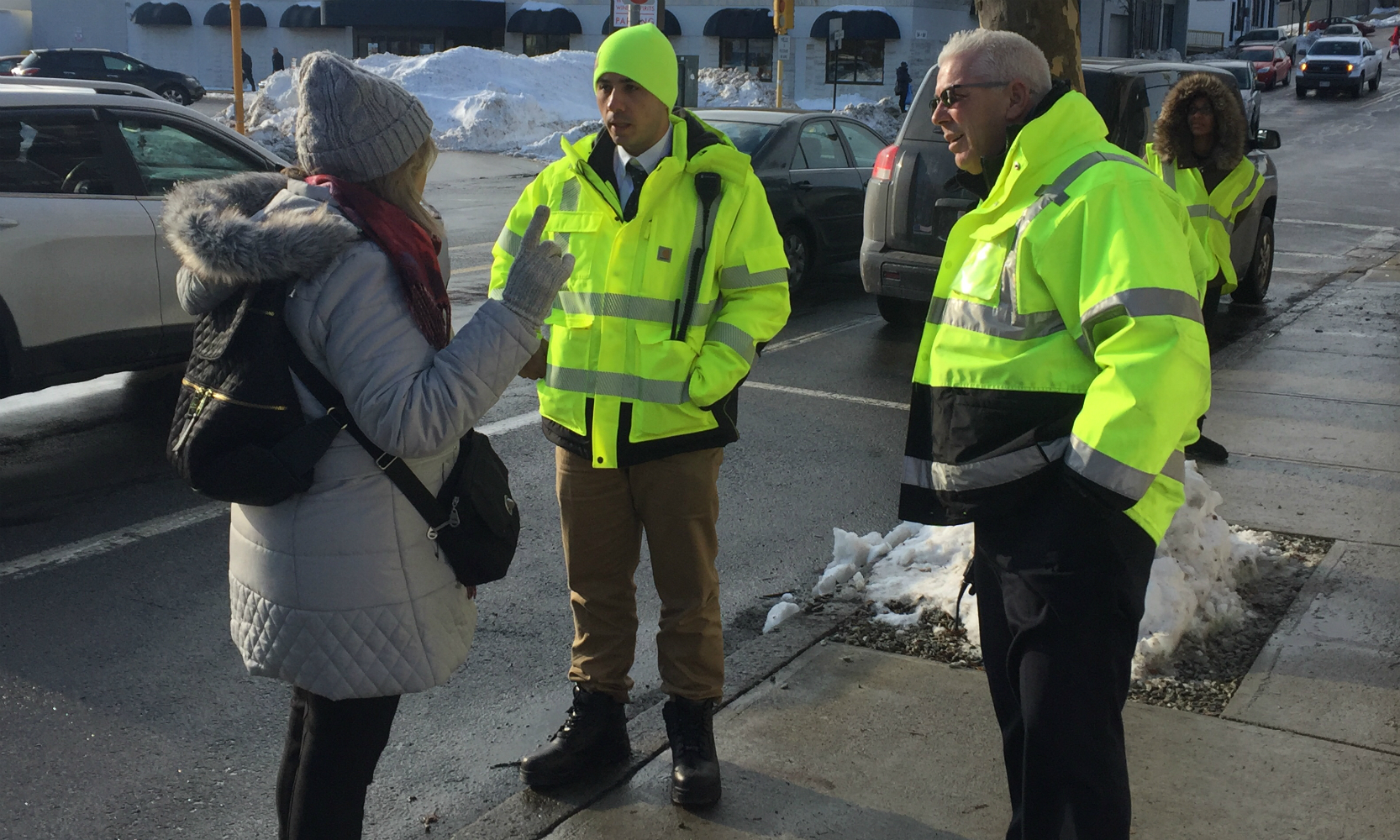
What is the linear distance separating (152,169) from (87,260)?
2.44ft

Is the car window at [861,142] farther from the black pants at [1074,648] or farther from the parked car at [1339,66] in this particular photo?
the parked car at [1339,66]

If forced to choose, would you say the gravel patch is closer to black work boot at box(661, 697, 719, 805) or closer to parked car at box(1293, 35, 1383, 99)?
black work boot at box(661, 697, 719, 805)

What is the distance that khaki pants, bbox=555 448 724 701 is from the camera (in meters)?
3.36

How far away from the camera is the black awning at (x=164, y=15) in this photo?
50031mm

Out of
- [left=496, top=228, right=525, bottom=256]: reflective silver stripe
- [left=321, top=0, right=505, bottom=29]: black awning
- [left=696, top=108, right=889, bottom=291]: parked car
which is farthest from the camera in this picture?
[left=321, top=0, right=505, bottom=29]: black awning

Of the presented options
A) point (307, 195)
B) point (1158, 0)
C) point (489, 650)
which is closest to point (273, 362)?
point (307, 195)

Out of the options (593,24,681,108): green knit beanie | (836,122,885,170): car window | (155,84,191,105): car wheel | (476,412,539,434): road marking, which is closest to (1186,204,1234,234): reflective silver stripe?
(476,412,539,434): road marking

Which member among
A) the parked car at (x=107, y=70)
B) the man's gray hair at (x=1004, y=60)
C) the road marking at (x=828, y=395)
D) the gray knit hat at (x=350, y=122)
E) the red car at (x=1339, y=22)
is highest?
the red car at (x=1339, y=22)

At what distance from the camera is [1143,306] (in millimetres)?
2314

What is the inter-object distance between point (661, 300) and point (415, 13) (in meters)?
46.3

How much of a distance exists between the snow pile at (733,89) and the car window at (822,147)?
27056mm

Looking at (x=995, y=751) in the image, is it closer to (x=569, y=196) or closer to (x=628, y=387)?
(x=628, y=387)

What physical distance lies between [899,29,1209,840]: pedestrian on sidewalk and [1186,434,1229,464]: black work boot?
14.0ft

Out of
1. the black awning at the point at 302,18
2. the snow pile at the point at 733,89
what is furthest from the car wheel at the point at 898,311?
the black awning at the point at 302,18
